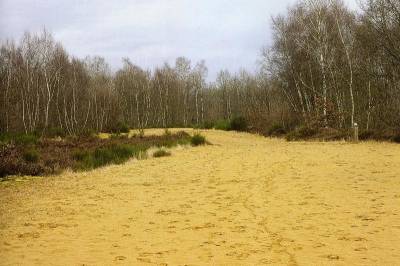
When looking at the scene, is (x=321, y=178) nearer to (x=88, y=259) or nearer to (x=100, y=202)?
(x=100, y=202)

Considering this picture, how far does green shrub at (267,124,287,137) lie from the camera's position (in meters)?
31.9

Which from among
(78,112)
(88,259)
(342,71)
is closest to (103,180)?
(88,259)

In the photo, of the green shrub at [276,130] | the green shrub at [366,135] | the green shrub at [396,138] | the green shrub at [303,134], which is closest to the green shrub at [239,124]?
the green shrub at [276,130]

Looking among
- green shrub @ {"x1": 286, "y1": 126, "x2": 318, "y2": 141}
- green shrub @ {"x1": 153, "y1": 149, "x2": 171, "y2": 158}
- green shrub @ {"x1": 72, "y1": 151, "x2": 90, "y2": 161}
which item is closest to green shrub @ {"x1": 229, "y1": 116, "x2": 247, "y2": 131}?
green shrub @ {"x1": 286, "y1": 126, "x2": 318, "y2": 141}

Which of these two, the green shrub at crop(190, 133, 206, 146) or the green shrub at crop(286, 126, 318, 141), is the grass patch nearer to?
the green shrub at crop(190, 133, 206, 146)

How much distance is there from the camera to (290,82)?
3478 centimetres

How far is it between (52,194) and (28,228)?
3.39 m

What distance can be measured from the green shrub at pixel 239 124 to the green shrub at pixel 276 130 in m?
6.31

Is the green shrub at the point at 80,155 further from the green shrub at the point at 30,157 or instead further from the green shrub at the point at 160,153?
the green shrub at the point at 160,153

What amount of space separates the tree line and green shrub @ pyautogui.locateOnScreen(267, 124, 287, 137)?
1.50ft

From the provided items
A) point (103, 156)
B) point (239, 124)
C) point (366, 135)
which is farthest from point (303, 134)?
point (103, 156)

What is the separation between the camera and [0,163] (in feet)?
47.3

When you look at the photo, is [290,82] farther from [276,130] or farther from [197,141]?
[197,141]

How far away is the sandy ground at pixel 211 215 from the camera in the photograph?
5.93m
